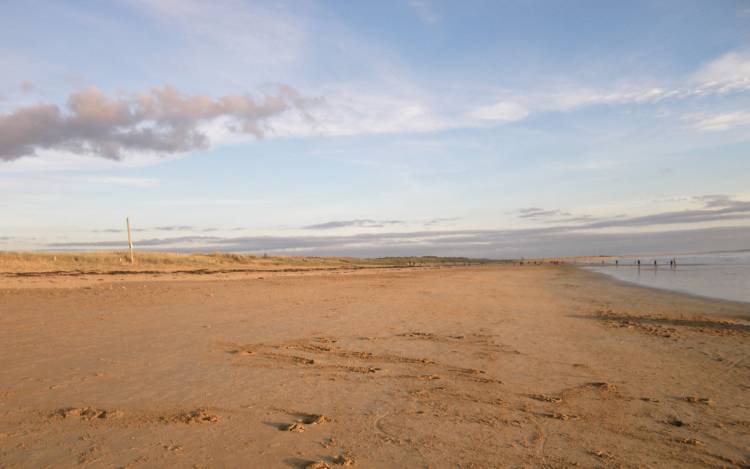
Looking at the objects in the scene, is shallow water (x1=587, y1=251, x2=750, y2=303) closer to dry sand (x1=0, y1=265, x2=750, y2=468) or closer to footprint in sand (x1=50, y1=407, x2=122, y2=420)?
dry sand (x1=0, y1=265, x2=750, y2=468)

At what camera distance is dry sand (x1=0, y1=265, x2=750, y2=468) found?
4.45 metres

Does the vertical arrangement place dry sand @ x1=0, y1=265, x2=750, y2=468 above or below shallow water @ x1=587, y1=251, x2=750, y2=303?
above

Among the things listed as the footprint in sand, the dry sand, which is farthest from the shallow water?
the footprint in sand

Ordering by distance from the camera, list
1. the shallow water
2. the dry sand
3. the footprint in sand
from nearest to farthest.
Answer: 1. the dry sand
2. the footprint in sand
3. the shallow water

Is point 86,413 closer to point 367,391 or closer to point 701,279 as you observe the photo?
point 367,391

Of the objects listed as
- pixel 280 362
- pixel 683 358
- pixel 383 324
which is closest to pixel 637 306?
pixel 683 358

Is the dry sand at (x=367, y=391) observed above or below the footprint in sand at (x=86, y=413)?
below

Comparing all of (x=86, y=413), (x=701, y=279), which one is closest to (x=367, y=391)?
(x=86, y=413)

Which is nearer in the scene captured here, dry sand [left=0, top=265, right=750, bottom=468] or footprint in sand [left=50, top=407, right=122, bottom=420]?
dry sand [left=0, top=265, right=750, bottom=468]

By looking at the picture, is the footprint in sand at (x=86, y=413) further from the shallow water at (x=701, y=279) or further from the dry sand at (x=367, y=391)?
the shallow water at (x=701, y=279)

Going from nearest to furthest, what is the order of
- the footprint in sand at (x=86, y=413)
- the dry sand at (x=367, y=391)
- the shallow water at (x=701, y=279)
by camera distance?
the dry sand at (x=367, y=391), the footprint in sand at (x=86, y=413), the shallow water at (x=701, y=279)

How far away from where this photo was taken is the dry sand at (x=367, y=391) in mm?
4453

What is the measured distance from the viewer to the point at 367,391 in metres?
6.35

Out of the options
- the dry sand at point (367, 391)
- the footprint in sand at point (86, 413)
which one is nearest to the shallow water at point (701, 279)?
the dry sand at point (367, 391)
